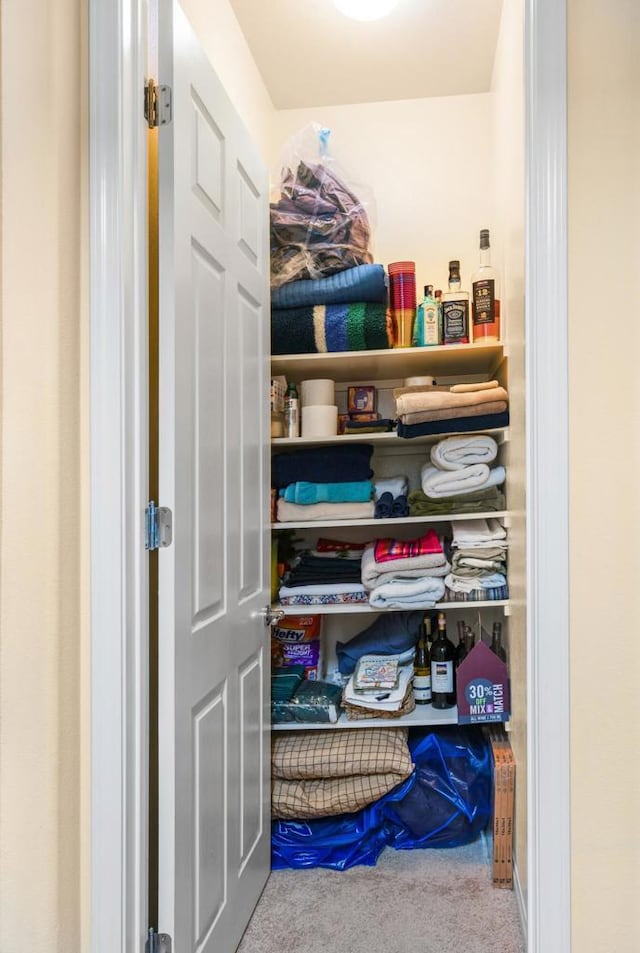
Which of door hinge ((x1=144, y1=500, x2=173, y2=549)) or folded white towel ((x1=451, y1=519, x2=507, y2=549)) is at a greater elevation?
door hinge ((x1=144, y1=500, x2=173, y2=549))

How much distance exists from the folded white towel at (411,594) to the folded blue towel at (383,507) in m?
0.24

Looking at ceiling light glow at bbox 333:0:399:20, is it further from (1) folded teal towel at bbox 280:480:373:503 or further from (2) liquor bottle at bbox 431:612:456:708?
(2) liquor bottle at bbox 431:612:456:708

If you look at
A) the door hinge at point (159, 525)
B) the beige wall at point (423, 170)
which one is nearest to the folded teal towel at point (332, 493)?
the beige wall at point (423, 170)

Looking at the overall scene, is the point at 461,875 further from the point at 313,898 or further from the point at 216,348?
the point at 216,348

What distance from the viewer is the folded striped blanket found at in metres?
2.49

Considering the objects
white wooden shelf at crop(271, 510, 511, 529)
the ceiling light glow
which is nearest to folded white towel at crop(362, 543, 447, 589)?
white wooden shelf at crop(271, 510, 511, 529)

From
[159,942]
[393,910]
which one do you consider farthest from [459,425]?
[159,942]

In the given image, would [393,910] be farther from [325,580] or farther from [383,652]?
[325,580]

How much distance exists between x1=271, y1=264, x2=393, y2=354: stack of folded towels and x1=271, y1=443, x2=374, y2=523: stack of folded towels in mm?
370

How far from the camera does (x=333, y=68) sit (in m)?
2.74
